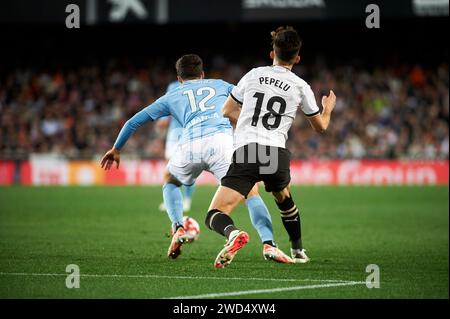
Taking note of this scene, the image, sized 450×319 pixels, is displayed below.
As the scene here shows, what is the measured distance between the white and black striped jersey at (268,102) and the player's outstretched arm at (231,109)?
11 centimetres

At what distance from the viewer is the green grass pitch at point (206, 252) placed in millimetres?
6754

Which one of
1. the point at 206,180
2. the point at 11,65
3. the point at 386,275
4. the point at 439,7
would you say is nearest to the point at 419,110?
the point at 439,7

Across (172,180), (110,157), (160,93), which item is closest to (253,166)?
(110,157)

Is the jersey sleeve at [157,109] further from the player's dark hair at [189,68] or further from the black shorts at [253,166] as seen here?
the black shorts at [253,166]

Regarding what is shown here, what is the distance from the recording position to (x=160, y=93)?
28.9 m

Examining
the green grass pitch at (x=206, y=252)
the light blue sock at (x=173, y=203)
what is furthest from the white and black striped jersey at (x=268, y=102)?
the light blue sock at (x=173, y=203)

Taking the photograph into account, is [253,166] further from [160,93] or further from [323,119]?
[160,93]

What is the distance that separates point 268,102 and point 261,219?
1.32 meters

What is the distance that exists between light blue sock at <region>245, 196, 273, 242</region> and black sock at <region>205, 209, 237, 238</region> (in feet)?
2.39

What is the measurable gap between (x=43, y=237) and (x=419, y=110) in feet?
62.2

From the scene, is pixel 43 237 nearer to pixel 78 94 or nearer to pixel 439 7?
pixel 439 7

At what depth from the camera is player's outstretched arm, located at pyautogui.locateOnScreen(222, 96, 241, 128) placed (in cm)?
776

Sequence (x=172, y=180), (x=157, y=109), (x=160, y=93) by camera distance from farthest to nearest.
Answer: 1. (x=160, y=93)
2. (x=172, y=180)
3. (x=157, y=109)

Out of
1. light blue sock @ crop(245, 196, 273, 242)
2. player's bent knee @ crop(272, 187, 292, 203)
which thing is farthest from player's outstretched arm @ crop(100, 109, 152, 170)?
player's bent knee @ crop(272, 187, 292, 203)
